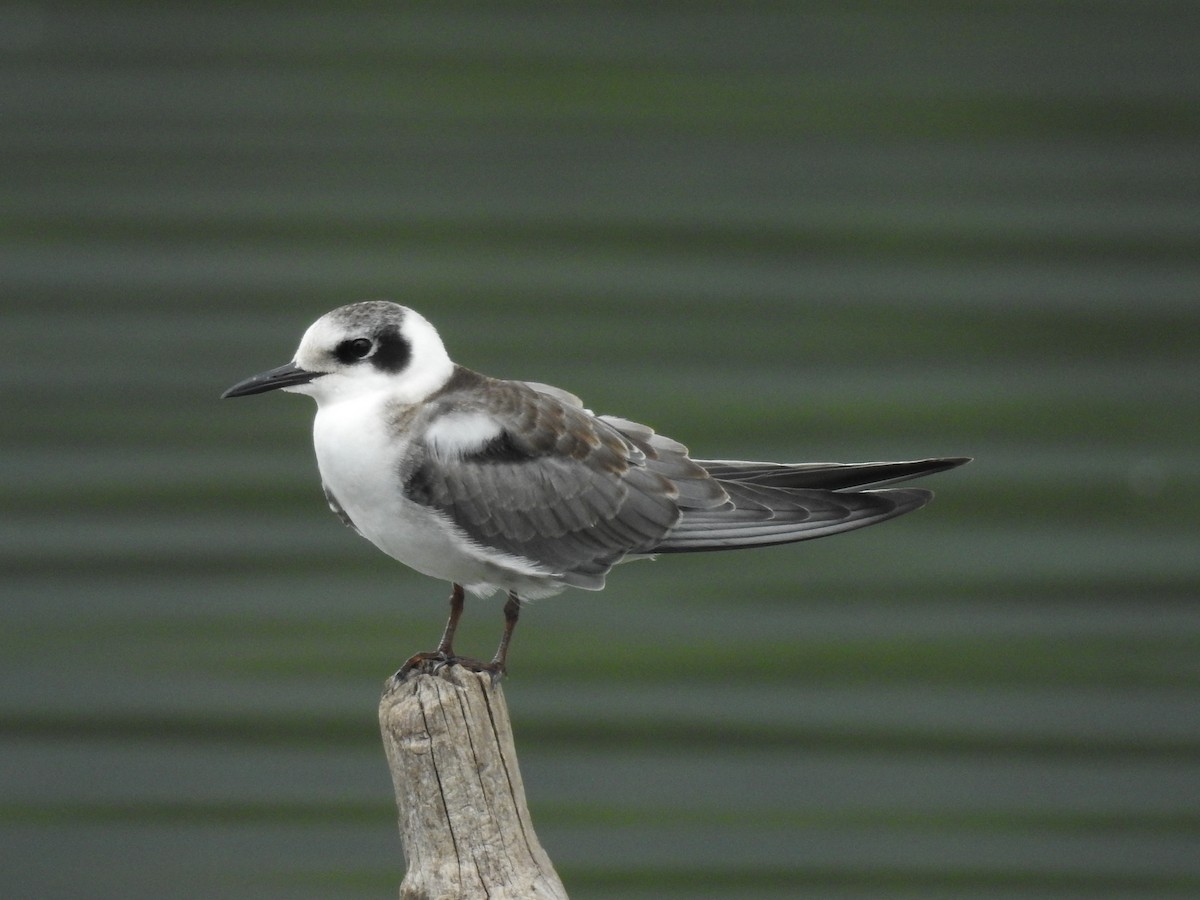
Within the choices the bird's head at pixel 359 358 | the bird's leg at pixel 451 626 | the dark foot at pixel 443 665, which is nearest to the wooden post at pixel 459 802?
the dark foot at pixel 443 665

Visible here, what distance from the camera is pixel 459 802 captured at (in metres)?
2.77

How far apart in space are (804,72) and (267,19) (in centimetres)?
166

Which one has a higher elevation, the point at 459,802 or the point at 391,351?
the point at 391,351

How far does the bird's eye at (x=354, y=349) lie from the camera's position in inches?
117

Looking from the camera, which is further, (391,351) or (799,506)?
(799,506)

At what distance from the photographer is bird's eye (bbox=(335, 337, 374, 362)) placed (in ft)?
9.73

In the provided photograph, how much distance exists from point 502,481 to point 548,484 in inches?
5.1

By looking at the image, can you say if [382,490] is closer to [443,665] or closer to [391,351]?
[391,351]

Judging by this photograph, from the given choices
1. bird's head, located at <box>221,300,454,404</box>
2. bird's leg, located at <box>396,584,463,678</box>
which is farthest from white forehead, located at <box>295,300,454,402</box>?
bird's leg, located at <box>396,584,463,678</box>

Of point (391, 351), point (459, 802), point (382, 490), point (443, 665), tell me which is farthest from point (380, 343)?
point (459, 802)

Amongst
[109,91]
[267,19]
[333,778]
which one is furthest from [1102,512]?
[109,91]

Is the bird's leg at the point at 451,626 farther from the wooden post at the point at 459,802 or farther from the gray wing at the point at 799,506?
the gray wing at the point at 799,506

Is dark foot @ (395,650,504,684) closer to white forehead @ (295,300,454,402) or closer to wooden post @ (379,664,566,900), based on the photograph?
wooden post @ (379,664,566,900)

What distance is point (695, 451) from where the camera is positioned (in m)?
4.46
